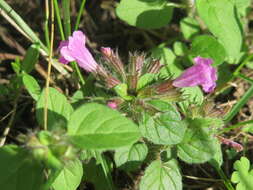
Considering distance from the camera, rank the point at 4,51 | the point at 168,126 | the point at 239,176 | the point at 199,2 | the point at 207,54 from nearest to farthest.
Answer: the point at 168,126, the point at 239,176, the point at 199,2, the point at 207,54, the point at 4,51

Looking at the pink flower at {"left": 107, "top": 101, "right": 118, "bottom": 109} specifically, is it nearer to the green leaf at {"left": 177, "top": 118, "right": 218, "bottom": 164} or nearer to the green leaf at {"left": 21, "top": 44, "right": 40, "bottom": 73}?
the green leaf at {"left": 177, "top": 118, "right": 218, "bottom": 164}

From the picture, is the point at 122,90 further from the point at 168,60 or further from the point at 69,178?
the point at 168,60

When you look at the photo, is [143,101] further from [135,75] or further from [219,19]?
[219,19]

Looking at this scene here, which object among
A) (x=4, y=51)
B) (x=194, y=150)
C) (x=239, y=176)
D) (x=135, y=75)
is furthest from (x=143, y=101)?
(x=4, y=51)

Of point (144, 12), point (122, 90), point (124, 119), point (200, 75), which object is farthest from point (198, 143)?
point (144, 12)

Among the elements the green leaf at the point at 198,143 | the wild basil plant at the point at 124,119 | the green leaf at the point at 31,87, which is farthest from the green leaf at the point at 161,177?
the green leaf at the point at 31,87
